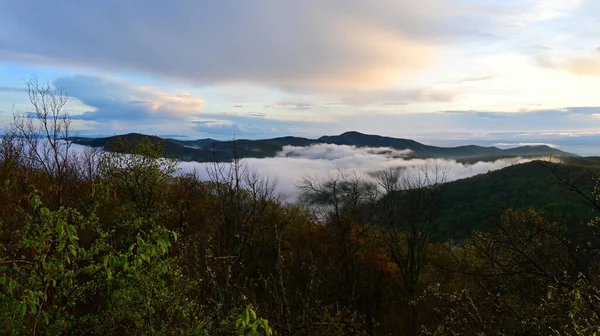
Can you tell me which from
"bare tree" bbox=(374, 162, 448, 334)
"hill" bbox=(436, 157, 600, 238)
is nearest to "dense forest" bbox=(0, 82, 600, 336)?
"bare tree" bbox=(374, 162, 448, 334)

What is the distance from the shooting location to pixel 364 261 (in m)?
43.3

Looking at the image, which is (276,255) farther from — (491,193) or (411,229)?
(491,193)

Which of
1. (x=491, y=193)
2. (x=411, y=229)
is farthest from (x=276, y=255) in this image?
(x=491, y=193)

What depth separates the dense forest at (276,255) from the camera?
8.24 m

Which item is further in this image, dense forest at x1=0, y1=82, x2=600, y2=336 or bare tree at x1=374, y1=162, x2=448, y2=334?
bare tree at x1=374, y1=162, x2=448, y2=334

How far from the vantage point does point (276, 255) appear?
13.1 metres

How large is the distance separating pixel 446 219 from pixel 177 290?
140840 mm

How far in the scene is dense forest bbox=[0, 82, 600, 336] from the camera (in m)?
8.24

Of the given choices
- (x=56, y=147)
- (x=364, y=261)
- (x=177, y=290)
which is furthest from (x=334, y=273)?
(x=177, y=290)

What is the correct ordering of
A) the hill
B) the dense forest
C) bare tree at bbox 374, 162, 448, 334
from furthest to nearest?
the hill, bare tree at bbox 374, 162, 448, 334, the dense forest

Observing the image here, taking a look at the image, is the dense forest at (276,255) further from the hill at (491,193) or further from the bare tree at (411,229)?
the hill at (491,193)

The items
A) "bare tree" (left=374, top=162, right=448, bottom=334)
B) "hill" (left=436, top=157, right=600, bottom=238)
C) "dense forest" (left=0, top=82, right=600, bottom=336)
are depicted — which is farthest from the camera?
"hill" (left=436, top=157, right=600, bottom=238)

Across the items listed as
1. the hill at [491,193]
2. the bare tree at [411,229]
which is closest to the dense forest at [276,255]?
the bare tree at [411,229]

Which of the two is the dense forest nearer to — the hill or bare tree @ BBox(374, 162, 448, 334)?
bare tree @ BBox(374, 162, 448, 334)
